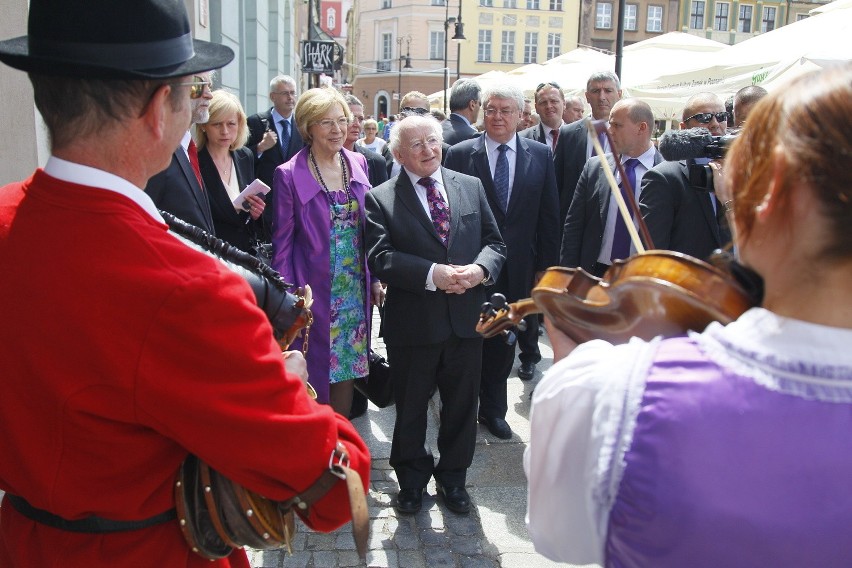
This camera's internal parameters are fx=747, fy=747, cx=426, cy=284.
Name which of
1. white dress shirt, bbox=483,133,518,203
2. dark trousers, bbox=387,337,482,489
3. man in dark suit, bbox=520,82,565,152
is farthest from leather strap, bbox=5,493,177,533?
man in dark suit, bbox=520,82,565,152

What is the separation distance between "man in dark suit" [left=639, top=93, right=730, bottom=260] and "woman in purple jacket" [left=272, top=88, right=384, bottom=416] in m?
1.58

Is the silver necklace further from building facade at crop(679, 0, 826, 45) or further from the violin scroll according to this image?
building facade at crop(679, 0, 826, 45)

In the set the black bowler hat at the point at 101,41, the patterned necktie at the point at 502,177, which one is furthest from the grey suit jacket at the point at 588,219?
the black bowler hat at the point at 101,41

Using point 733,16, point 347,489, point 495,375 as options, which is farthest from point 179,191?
point 733,16

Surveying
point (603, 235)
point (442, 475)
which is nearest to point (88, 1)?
point (442, 475)

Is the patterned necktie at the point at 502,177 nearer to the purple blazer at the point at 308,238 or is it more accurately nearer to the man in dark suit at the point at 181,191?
the purple blazer at the point at 308,238

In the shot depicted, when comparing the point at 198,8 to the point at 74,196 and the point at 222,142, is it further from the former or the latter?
the point at 74,196

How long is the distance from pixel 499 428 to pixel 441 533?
49.3 inches

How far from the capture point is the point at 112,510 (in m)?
1.36

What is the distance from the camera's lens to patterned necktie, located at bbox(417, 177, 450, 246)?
3.73 m

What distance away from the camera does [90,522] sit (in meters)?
1.40

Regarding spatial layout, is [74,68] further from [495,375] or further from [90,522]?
[495,375]

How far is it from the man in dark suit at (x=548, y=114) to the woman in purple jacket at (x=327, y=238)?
10.1 ft

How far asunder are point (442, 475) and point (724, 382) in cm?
295
